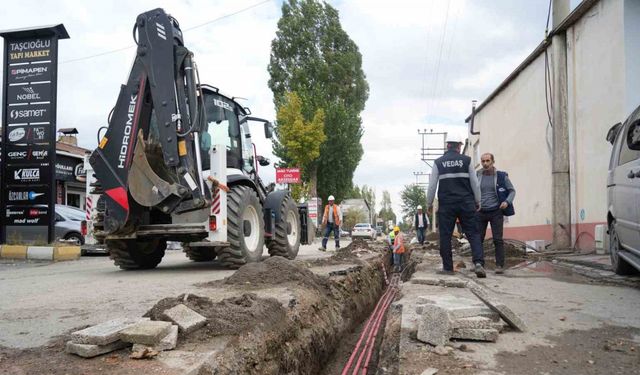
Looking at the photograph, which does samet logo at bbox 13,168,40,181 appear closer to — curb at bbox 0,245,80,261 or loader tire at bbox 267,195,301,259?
curb at bbox 0,245,80,261

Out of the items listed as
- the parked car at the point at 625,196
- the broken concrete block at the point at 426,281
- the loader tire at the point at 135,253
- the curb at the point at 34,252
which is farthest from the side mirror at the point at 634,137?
the curb at the point at 34,252

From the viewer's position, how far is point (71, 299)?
489 cm

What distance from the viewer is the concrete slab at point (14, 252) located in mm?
11461

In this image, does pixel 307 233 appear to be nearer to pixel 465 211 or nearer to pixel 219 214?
pixel 219 214

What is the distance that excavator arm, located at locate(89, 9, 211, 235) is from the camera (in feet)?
23.1

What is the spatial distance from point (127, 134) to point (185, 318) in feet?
15.4

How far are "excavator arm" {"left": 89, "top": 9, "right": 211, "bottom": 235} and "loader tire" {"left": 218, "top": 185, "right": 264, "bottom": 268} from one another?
0.58 m

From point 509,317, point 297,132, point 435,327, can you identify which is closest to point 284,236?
point 509,317

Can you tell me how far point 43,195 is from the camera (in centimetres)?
1210

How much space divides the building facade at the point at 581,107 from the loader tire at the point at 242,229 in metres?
6.53

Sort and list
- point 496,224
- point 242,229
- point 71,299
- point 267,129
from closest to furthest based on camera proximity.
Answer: point 71,299
point 496,224
point 242,229
point 267,129

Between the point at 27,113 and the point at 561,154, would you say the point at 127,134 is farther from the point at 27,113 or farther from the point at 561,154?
the point at 561,154

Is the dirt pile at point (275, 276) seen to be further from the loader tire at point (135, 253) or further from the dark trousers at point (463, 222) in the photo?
the loader tire at point (135, 253)

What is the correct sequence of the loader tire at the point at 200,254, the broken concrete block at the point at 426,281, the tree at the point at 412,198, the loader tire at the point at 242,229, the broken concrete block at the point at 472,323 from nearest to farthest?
the broken concrete block at the point at 472,323 < the broken concrete block at the point at 426,281 < the loader tire at the point at 242,229 < the loader tire at the point at 200,254 < the tree at the point at 412,198
